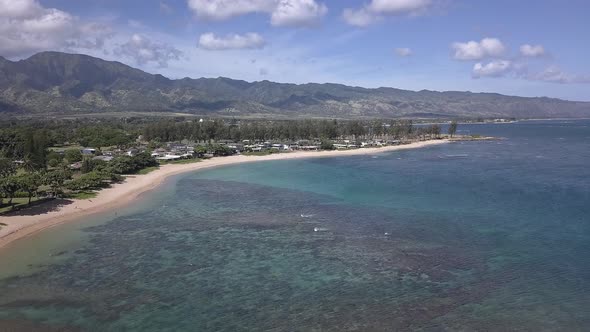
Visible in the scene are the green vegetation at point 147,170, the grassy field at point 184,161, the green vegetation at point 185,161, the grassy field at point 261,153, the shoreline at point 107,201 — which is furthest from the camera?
the grassy field at point 261,153

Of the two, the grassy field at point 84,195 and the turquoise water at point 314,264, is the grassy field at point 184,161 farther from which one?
the grassy field at point 84,195

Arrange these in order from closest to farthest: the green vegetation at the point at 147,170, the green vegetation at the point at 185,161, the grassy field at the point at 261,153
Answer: the green vegetation at the point at 147,170, the green vegetation at the point at 185,161, the grassy field at the point at 261,153

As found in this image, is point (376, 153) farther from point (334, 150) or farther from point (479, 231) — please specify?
point (479, 231)

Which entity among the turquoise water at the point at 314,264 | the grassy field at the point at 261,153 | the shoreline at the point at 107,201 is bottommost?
the turquoise water at the point at 314,264

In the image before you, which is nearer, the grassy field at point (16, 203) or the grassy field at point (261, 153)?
the grassy field at point (16, 203)

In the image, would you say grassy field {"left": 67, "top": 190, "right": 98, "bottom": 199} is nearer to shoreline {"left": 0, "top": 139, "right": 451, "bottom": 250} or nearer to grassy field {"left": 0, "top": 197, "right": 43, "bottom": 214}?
shoreline {"left": 0, "top": 139, "right": 451, "bottom": 250}

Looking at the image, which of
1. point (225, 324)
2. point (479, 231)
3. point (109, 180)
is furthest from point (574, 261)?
point (109, 180)

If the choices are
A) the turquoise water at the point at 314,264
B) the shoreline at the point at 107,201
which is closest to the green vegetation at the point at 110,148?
the shoreline at the point at 107,201

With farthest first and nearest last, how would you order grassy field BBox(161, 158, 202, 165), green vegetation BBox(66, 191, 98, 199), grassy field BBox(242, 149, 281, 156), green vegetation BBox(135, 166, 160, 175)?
grassy field BBox(242, 149, 281, 156) → grassy field BBox(161, 158, 202, 165) → green vegetation BBox(135, 166, 160, 175) → green vegetation BBox(66, 191, 98, 199)

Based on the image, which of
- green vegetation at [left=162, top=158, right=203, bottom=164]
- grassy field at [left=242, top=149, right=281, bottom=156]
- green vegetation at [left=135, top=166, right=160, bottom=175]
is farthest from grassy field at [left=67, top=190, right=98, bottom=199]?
grassy field at [left=242, top=149, right=281, bottom=156]
